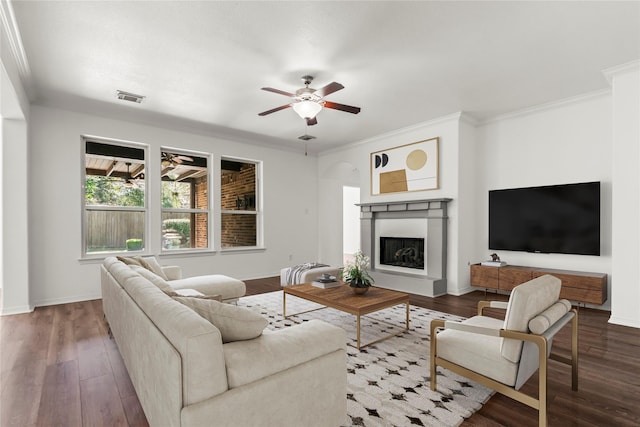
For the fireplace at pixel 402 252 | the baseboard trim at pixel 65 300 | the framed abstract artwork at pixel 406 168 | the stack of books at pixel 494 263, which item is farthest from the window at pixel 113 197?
the stack of books at pixel 494 263

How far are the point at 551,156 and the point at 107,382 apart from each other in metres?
5.82

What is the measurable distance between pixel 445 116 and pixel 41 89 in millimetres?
5556

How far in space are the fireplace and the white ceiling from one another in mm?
2293

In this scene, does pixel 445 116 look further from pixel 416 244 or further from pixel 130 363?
pixel 130 363

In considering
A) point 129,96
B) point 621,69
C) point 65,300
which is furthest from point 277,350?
point 65,300

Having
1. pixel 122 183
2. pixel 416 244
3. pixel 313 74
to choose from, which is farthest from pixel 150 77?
pixel 416 244

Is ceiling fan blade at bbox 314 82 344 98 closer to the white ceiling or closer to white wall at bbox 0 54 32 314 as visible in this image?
the white ceiling

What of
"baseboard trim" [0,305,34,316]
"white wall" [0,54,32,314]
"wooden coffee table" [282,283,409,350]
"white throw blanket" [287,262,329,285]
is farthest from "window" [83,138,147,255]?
"wooden coffee table" [282,283,409,350]

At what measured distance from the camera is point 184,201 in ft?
19.5

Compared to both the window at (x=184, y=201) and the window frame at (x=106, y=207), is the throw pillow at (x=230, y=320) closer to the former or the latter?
the window frame at (x=106, y=207)

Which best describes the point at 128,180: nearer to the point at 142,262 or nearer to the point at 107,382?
the point at 142,262

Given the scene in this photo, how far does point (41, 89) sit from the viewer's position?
13.2 feet

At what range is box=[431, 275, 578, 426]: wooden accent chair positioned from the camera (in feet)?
5.76

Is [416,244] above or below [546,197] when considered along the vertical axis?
below
